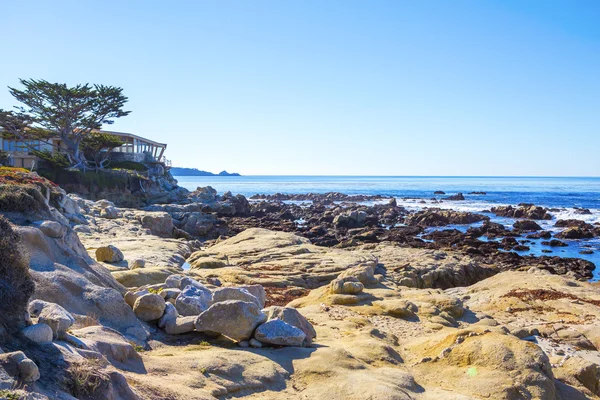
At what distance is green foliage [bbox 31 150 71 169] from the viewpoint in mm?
47719

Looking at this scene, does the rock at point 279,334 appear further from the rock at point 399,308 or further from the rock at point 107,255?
the rock at point 107,255

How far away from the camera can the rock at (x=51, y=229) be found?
32.0 ft

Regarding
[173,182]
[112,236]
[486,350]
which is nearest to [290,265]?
[112,236]

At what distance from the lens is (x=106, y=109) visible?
50469mm

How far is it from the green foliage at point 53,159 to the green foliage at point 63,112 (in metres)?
1.12

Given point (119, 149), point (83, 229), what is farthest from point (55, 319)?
point (119, 149)

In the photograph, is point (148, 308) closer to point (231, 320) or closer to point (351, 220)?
point (231, 320)

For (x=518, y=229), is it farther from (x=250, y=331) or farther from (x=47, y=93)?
(x=47, y=93)

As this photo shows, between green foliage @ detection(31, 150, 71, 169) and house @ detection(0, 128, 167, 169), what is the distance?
2.42ft

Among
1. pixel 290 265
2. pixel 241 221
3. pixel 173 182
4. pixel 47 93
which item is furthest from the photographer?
pixel 173 182

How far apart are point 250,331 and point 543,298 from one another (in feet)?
32.3

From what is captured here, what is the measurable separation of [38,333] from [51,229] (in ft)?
17.7

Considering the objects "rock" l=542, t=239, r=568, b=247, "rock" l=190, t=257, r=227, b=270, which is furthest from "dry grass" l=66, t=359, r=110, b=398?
"rock" l=542, t=239, r=568, b=247

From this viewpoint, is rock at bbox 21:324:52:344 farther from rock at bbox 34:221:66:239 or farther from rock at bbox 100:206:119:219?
rock at bbox 100:206:119:219
